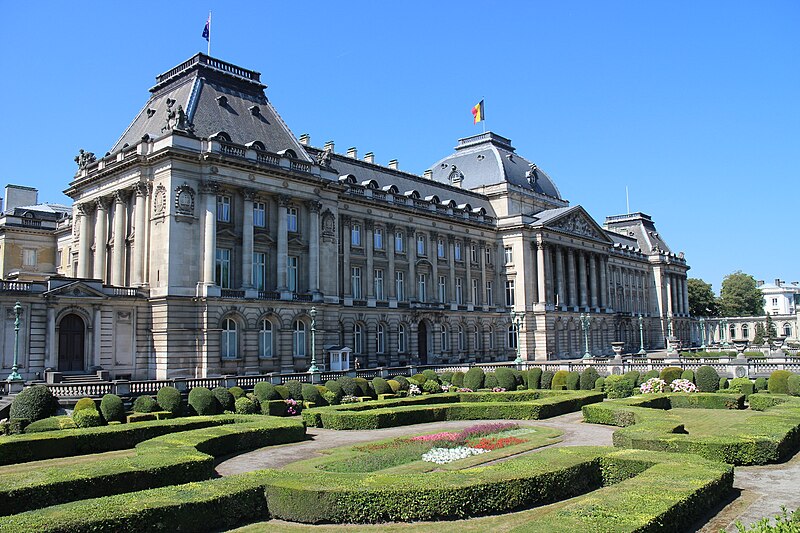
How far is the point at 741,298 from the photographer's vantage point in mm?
153000

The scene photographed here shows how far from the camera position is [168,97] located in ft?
176

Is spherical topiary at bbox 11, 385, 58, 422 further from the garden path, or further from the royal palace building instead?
the royal palace building

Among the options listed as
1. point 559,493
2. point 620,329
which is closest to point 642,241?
point 620,329

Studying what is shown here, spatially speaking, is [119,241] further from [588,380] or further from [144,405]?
[588,380]

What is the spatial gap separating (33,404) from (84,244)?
26373 mm

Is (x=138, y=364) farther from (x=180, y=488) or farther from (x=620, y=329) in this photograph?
(x=620, y=329)

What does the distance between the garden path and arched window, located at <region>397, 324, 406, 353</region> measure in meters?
32.3

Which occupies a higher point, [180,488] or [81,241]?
[81,241]

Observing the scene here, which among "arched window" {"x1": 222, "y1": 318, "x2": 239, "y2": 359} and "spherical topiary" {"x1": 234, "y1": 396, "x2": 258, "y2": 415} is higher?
"arched window" {"x1": 222, "y1": 318, "x2": 239, "y2": 359}

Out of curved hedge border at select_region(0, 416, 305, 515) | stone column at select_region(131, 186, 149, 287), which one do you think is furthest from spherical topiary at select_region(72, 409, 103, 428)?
stone column at select_region(131, 186, 149, 287)

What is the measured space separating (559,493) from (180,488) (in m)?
8.62

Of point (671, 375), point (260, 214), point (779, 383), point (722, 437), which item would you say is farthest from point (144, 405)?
point (779, 383)

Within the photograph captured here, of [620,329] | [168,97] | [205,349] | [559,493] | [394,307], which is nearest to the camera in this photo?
[559,493]

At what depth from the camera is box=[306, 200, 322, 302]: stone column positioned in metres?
54.1
